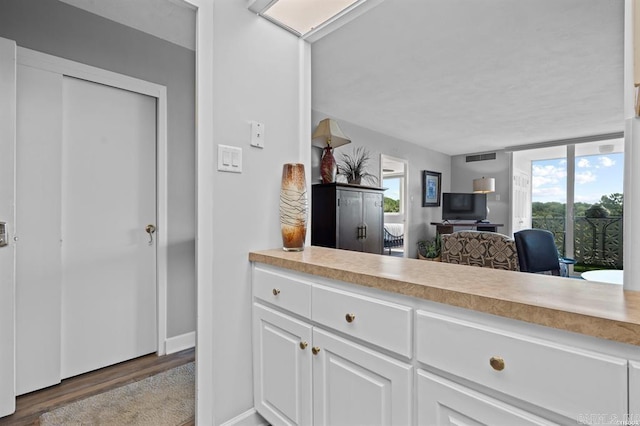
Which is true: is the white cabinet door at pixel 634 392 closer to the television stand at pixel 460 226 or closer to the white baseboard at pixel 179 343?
the white baseboard at pixel 179 343

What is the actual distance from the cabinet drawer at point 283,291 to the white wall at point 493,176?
269 inches

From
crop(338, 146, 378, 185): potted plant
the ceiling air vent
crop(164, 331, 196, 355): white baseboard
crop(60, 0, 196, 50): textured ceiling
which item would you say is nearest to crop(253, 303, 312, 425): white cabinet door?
crop(164, 331, 196, 355): white baseboard

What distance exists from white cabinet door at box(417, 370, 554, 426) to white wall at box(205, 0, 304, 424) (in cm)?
90

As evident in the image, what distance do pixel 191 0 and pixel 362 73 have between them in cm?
212

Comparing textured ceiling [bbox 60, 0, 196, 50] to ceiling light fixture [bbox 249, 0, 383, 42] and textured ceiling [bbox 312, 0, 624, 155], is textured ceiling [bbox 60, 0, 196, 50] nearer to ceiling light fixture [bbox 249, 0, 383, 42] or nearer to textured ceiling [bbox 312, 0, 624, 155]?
ceiling light fixture [bbox 249, 0, 383, 42]

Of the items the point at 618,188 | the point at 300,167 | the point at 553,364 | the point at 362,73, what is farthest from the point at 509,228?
the point at 553,364

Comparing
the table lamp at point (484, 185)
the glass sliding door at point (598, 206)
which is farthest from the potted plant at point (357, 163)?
the glass sliding door at point (598, 206)

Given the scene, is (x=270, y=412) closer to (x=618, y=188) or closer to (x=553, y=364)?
(x=553, y=364)

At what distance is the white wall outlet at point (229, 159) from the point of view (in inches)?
55.5

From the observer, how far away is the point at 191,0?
1314mm

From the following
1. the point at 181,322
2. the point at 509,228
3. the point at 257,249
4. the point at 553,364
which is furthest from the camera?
the point at 509,228

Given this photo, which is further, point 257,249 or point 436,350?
point 257,249

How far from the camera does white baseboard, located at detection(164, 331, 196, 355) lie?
2.35 m

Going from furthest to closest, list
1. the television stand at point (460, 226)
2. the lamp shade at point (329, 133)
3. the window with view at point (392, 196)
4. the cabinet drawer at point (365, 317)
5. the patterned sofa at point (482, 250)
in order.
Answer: the window with view at point (392, 196), the television stand at point (460, 226), the lamp shade at point (329, 133), the patterned sofa at point (482, 250), the cabinet drawer at point (365, 317)
